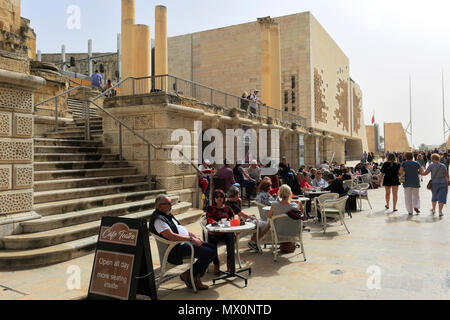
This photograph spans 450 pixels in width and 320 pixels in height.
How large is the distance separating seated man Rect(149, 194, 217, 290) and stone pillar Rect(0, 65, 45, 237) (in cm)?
293

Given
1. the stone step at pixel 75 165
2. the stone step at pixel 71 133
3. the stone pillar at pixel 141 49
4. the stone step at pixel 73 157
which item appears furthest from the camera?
the stone pillar at pixel 141 49

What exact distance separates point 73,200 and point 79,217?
0.74 m

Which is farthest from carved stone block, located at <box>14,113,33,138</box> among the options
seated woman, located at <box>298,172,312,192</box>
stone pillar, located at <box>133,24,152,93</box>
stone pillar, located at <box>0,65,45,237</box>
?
stone pillar, located at <box>133,24,152,93</box>

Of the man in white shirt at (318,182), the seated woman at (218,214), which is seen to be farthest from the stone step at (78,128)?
the seated woman at (218,214)

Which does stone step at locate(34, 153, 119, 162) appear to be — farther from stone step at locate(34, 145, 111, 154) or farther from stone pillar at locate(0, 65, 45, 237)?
stone pillar at locate(0, 65, 45, 237)

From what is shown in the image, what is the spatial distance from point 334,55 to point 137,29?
29.3 metres

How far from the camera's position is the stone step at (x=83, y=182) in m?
6.83

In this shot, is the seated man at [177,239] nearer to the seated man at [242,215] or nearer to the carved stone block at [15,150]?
the seated man at [242,215]

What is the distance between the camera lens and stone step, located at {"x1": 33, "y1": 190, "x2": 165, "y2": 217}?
611 centimetres

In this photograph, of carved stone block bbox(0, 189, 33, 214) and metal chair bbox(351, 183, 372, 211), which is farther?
metal chair bbox(351, 183, 372, 211)

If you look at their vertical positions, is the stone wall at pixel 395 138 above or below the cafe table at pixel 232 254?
above

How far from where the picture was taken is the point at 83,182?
749 cm

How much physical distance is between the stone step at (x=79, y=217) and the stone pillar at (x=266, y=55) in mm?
16405
